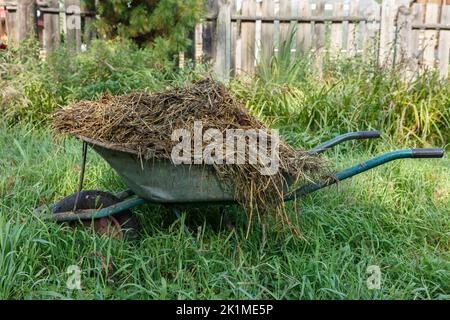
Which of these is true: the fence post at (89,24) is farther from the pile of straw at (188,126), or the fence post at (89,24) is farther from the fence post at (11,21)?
the pile of straw at (188,126)

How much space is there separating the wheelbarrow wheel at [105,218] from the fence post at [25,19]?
11.3 ft

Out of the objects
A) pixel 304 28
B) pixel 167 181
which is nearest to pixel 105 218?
pixel 167 181

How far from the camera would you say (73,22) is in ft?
19.2

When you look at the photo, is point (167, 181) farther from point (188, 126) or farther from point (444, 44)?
point (444, 44)

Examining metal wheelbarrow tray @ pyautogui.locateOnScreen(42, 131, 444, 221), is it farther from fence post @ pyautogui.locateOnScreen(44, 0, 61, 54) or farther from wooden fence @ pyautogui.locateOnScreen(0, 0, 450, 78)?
fence post @ pyautogui.locateOnScreen(44, 0, 61, 54)

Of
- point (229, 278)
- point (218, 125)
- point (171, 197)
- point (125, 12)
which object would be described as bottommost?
point (229, 278)

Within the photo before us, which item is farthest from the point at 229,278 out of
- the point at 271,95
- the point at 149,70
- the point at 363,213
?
the point at 149,70

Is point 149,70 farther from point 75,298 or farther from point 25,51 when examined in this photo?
point 75,298

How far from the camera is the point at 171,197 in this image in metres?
2.59

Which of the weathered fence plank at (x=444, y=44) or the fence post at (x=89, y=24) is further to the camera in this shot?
the weathered fence plank at (x=444, y=44)

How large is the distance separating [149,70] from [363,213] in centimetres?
284

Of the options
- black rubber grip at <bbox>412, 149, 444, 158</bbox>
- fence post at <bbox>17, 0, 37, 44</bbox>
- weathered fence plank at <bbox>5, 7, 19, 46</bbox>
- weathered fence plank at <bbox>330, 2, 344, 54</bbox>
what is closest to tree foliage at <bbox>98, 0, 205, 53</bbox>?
fence post at <bbox>17, 0, 37, 44</bbox>

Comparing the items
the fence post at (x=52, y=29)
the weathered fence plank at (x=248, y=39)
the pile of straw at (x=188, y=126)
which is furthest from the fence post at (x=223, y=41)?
the pile of straw at (x=188, y=126)

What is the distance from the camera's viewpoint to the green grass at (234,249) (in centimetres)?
237
